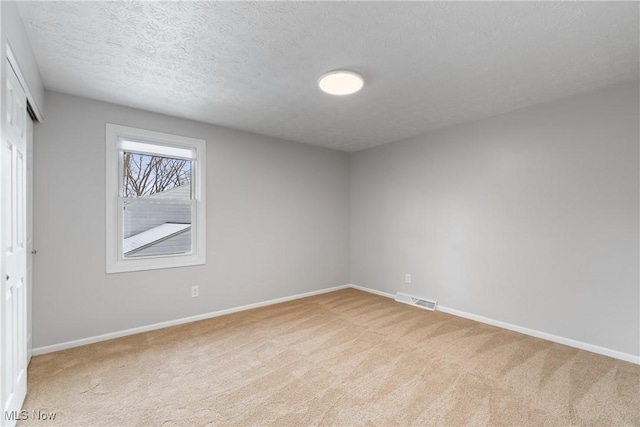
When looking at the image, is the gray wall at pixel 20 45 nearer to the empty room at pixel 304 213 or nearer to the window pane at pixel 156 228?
the empty room at pixel 304 213

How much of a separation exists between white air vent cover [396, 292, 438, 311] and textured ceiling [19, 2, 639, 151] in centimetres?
249

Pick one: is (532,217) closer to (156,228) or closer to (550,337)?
(550,337)

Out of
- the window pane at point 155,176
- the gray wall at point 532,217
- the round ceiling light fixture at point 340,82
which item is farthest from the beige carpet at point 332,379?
the round ceiling light fixture at point 340,82

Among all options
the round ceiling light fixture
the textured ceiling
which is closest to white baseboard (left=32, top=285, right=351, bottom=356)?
the textured ceiling

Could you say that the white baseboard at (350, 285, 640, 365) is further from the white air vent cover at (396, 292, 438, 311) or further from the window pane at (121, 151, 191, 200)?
the window pane at (121, 151, 191, 200)

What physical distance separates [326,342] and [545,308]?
7.56 feet

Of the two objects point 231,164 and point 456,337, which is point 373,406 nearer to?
point 456,337

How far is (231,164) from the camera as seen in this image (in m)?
4.01

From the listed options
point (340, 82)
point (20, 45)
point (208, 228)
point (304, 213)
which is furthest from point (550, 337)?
point (20, 45)

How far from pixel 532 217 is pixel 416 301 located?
1825 millimetres

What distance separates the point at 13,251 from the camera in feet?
6.09

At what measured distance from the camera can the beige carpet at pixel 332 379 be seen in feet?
6.37

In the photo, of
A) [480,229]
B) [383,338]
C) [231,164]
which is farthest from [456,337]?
[231,164]

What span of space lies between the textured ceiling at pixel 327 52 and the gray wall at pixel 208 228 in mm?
484
